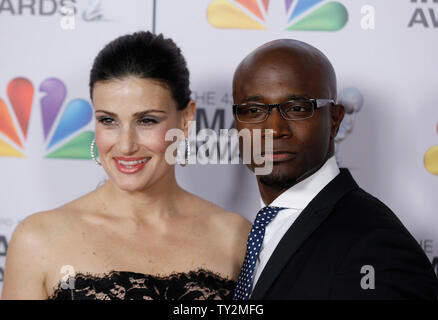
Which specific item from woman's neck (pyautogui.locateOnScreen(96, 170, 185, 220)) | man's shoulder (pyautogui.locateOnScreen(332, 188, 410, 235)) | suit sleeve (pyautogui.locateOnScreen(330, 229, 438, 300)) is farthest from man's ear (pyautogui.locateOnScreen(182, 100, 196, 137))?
suit sleeve (pyautogui.locateOnScreen(330, 229, 438, 300))

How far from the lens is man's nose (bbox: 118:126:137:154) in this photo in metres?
1.88

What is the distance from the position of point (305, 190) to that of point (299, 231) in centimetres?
15

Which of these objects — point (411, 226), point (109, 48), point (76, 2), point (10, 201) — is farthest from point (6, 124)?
point (411, 226)

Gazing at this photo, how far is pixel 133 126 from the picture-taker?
1902 millimetres

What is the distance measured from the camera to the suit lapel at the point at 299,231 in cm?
157

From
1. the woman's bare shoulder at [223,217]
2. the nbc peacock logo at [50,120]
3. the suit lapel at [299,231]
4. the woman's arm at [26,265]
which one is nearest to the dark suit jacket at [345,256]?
the suit lapel at [299,231]

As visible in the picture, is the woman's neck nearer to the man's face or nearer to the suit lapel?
the man's face

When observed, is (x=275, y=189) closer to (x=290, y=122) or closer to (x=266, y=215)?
(x=266, y=215)

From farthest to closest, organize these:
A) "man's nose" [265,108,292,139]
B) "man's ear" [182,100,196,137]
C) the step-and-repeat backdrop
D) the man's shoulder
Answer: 1. the step-and-repeat backdrop
2. "man's ear" [182,100,196,137]
3. "man's nose" [265,108,292,139]
4. the man's shoulder

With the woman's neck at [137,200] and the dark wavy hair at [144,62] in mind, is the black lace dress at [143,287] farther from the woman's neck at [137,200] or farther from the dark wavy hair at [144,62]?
the dark wavy hair at [144,62]

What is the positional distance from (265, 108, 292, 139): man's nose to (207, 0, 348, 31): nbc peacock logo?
891mm

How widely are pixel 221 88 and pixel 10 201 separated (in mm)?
A: 991

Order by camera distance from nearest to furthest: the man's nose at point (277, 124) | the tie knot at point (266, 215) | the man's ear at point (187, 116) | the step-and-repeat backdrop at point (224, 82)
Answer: the man's nose at point (277, 124) → the tie knot at point (266, 215) → the man's ear at point (187, 116) → the step-and-repeat backdrop at point (224, 82)
